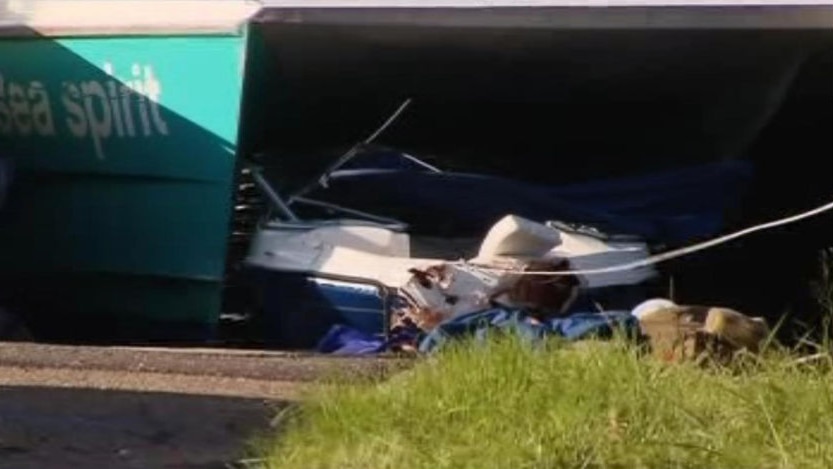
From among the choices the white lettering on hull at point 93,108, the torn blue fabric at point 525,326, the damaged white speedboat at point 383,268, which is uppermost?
the white lettering on hull at point 93,108

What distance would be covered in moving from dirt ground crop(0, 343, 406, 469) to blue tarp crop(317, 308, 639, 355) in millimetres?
413

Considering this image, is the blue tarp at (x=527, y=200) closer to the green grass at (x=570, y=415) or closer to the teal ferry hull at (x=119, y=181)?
the teal ferry hull at (x=119, y=181)

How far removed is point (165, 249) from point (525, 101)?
264 centimetres

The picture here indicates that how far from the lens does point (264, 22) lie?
9.70m

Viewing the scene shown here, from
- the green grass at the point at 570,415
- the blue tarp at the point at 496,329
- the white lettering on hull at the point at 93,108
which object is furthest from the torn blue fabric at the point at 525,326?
the white lettering on hull at the point at 93,108

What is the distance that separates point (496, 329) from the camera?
7.75 metres

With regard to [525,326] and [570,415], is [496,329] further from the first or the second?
[570,415]

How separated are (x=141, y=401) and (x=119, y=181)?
12.6 feet

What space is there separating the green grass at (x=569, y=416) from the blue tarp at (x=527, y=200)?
386 cm

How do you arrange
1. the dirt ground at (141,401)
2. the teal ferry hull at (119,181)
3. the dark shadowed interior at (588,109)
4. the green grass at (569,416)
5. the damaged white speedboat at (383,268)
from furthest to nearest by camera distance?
the dark shadowed interior at (588,109), the teal ferry hull at (119,181), the damaged white speedboat at (383,268), the dirt ground at (141,401), the green grass at (569,416)

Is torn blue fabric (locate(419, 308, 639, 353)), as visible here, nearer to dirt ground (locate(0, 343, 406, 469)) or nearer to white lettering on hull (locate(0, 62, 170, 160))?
dirt ground (locate(0, 343, 406, 469))

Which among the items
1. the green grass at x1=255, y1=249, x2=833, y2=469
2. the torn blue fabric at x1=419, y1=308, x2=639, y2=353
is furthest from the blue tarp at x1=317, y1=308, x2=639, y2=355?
the green grass at x1=255, y1=249, x2=833, y2=469

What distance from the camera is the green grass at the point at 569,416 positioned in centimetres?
533

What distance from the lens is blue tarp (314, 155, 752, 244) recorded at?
34.3 ft
